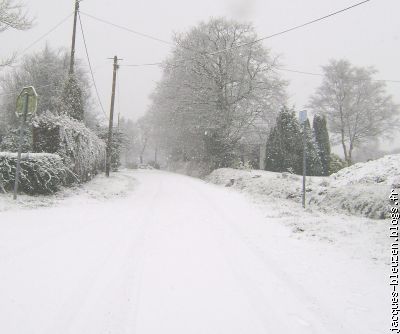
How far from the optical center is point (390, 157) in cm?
1084

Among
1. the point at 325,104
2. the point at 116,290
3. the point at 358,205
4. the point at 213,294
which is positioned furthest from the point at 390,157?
the point at 325,104

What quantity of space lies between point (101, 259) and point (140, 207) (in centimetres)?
483

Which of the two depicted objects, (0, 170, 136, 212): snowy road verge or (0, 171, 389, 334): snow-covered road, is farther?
(0, 170, 136, 212): snowy road verge

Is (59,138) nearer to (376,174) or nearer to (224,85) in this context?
(376,174)

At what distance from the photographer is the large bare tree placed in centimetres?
2344

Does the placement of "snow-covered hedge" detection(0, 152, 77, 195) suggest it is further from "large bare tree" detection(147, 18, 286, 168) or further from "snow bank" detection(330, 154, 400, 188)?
"large bare tree" detection(147, 18, 286, 168)

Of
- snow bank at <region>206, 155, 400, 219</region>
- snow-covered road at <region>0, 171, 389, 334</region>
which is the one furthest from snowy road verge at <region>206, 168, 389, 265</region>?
snow-covered road at <region>0, 171, 389, 334</region>

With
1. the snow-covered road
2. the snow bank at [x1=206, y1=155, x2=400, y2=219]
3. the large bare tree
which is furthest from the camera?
the large bare tree

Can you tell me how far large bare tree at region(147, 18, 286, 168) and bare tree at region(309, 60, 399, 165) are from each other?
12.1 metres

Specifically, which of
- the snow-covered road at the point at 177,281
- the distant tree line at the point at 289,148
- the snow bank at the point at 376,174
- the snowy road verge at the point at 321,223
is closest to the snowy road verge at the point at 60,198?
the snow-covered road at the point at 177,281

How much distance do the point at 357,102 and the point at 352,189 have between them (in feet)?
92.8

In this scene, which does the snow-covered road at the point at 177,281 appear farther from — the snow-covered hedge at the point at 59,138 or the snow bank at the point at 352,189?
the snow-covered hedge at the point at 59,138

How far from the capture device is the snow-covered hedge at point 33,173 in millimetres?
9320

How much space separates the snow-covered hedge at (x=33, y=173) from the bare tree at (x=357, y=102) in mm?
30383
